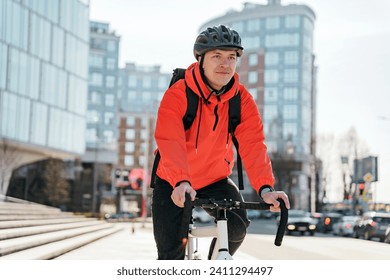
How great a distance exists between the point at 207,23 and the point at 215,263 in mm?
2918

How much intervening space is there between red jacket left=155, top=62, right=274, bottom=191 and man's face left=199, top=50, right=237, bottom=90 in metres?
0.05

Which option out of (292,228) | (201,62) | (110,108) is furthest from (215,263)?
(110,108)

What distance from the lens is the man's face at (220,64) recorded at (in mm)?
2506

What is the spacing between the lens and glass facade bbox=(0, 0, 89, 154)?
2294 cm

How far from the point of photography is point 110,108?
69688 millimetres

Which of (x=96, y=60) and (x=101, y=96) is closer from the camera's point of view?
(x=96, y=60)

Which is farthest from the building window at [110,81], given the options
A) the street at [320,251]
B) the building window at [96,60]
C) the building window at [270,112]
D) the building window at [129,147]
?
the street at [320,251]

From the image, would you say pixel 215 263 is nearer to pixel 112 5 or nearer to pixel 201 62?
pixel 201 62

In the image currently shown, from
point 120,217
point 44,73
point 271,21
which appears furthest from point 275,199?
point 120,217

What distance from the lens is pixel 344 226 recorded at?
953 inches

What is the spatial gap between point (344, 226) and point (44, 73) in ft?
40.6

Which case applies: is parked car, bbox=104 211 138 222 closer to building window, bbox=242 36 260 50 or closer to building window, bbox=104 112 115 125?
building window, bbox=242 36 260 50

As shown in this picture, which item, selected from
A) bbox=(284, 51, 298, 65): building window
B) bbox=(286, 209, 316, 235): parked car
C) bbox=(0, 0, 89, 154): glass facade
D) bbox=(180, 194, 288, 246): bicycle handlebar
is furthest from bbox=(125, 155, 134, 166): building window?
bbox=(180, 194, 288, 246): bicycle handlebar

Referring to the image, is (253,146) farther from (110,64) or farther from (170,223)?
(110,64)
